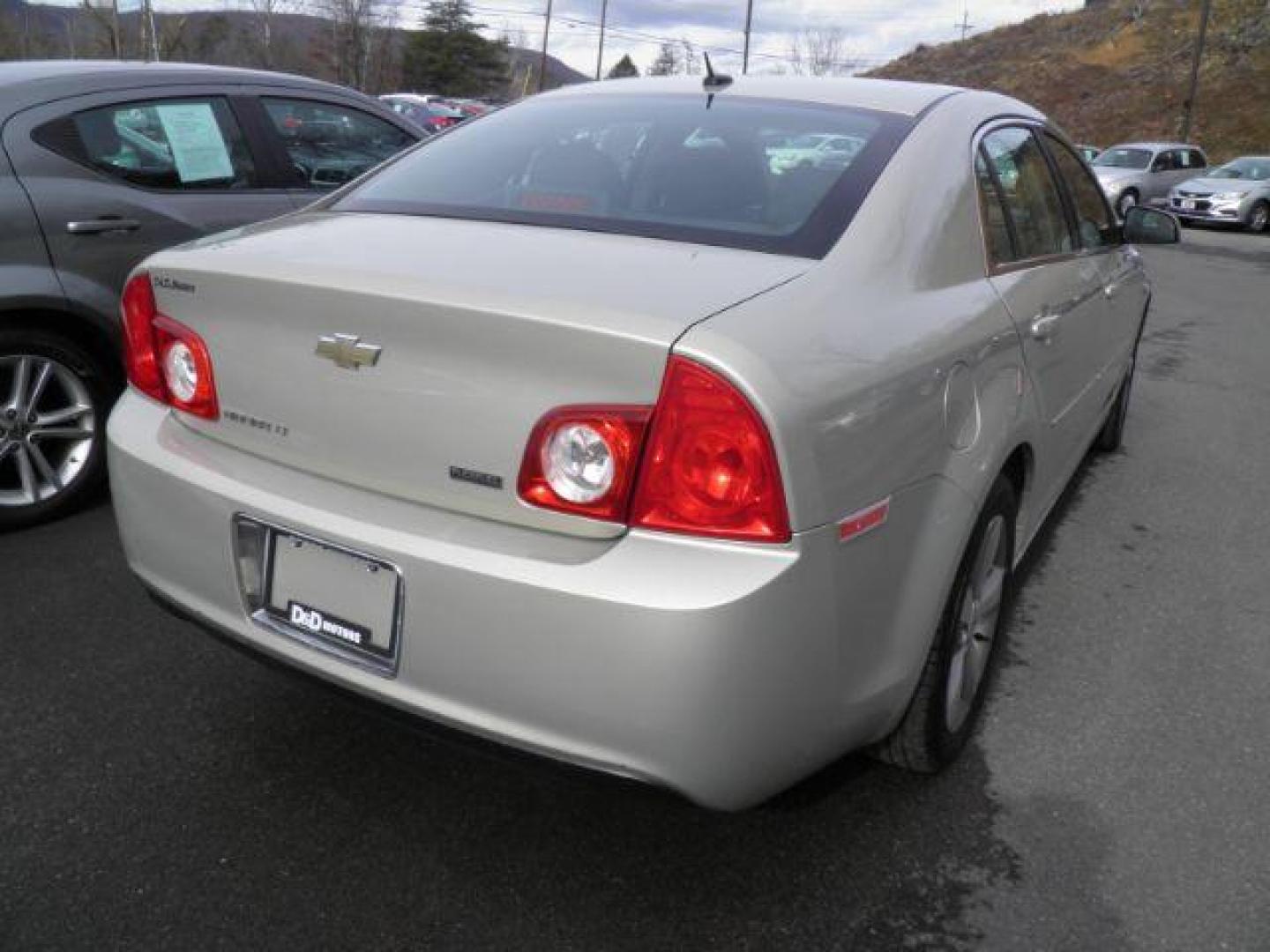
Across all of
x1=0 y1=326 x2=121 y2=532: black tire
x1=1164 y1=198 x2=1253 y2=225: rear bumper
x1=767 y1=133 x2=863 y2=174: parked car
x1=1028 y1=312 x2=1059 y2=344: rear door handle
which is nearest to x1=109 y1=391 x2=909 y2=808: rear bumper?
x1=767 y1=133 x2=863 y2=174: parked car

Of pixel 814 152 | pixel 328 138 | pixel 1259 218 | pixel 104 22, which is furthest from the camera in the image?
pixel 104 22

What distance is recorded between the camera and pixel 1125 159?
23.2 metres

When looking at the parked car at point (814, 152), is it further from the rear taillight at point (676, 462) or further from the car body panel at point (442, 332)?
the rear taillight at point (676, 462)

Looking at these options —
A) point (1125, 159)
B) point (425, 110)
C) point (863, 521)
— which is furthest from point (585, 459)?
point (425, 110)

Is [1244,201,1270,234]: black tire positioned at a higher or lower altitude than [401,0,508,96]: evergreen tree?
lower

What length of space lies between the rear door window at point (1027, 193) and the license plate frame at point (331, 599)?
1865 mm

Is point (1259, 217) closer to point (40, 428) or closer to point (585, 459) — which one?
point (40, 428)

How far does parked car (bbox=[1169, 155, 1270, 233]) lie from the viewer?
20.9 meters

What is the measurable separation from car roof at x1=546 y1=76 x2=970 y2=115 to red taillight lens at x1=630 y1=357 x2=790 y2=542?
4.42 feet

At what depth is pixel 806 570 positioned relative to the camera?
1713mm

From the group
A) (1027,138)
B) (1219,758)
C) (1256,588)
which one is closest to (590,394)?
(1219,758)

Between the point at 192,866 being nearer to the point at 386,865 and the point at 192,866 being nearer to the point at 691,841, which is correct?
the point at 386,865

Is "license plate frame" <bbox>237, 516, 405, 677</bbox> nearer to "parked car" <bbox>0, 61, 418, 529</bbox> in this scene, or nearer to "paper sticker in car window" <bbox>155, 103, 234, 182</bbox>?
"parked car" <bbox>0, 61, 418, 529</bbox>

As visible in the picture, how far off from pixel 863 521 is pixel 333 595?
3.10 feet
